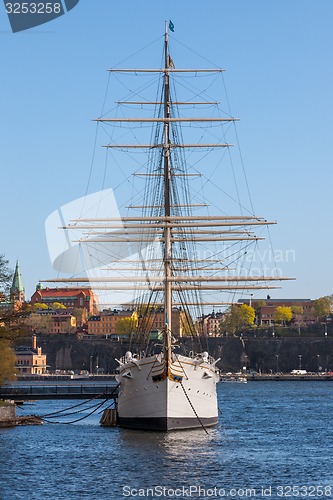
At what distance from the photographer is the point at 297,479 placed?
46.1 metres

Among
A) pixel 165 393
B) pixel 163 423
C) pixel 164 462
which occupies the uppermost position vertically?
pixel 165 393

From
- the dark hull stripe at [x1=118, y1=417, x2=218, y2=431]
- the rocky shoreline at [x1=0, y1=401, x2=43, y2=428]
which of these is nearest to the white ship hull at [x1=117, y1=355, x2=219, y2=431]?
the dark hull stripe at [x1=118, y1=417, x2=218, y2=431]

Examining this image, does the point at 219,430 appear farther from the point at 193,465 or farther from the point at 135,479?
the point at 135,479

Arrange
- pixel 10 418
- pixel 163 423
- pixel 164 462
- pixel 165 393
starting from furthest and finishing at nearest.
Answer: pixel 10 418, pixel 163 423, pixel 165 393, pixel 164 462

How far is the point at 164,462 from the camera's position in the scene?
49.7 m

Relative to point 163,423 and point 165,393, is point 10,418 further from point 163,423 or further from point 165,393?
point 165,393

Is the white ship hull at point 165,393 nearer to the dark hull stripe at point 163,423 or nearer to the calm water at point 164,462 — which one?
the dark hull stripe at point 163,423

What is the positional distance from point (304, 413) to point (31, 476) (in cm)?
5011

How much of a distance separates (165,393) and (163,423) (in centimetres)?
175

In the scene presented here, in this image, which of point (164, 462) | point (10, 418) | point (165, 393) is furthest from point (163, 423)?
point (10, 418)

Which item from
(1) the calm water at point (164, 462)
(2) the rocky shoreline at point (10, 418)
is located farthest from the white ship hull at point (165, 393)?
(2) the rocky shoreline at point (10, 418)

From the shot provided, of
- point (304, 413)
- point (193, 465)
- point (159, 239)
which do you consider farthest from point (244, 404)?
point (193, 465)

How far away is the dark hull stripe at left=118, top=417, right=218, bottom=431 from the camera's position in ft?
202

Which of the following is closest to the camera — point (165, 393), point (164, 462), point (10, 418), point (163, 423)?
point (164, 462)
